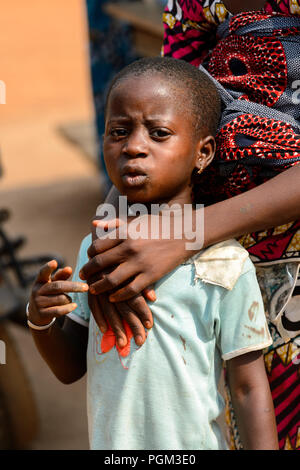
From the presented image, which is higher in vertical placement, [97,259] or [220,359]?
[97,259]

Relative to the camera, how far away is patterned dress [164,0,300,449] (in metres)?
1.52

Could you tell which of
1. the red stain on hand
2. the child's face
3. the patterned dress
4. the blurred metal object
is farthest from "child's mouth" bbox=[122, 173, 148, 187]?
the blurred metal object

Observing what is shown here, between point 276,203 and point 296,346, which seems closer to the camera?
point 276,203

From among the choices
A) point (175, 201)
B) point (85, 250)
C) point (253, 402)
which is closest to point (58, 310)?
point (85, 250)

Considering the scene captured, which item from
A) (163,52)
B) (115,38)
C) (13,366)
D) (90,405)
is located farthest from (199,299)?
(115,38)

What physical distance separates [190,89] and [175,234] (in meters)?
0.35

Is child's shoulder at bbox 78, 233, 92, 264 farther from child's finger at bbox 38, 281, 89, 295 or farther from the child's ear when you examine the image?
the child's ear

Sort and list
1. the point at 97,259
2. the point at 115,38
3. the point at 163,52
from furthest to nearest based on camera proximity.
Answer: the point at 115,38 → the point at 163,52 → the point at 97,259

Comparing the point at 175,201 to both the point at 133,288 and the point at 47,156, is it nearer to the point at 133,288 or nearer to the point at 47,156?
the point at 133,288

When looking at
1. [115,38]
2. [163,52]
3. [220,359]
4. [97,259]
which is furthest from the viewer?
[115,38]

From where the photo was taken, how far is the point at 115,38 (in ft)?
17.3

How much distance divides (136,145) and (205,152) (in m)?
0.20

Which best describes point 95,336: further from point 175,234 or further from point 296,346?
point 296,346

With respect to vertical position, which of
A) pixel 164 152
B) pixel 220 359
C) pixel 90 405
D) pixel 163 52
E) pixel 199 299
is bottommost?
pixel 90 405
